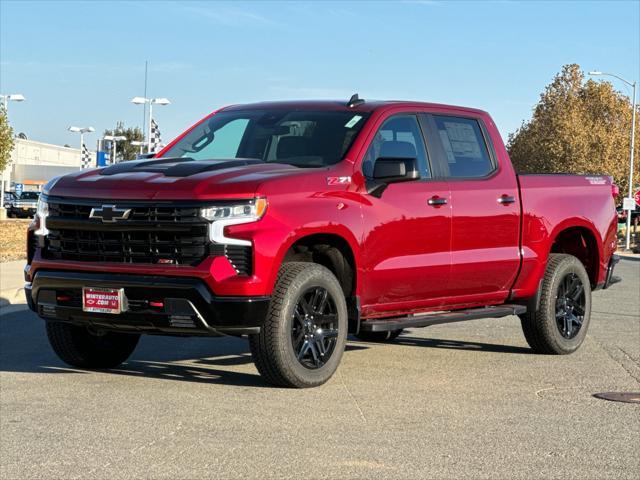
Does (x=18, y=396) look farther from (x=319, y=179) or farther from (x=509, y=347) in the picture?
(x=509, y=347)

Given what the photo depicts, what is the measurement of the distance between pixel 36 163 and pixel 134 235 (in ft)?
392

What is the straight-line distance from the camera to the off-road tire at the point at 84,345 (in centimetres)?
900

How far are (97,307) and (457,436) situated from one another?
8.64ft

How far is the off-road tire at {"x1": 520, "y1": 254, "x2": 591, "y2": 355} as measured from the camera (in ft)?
33.8

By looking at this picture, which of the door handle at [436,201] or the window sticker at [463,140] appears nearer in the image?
the door handle at [436,201]

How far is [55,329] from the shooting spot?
901 cm

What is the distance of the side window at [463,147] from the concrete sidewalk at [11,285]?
7801 mm

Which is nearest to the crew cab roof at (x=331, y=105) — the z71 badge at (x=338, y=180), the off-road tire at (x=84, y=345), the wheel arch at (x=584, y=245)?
the z71 badge at (x=338, y=180)

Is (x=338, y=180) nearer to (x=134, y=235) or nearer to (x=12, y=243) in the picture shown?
(x=134, y=235)

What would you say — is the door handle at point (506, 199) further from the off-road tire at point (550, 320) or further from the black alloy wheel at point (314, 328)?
the black alloy wheel at point (314, 328)

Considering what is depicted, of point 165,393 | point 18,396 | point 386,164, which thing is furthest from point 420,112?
point 18,396

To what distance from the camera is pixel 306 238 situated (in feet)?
27.2

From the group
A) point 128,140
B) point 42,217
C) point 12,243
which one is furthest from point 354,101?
point 128,140

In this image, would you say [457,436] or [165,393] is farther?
[165,393]
